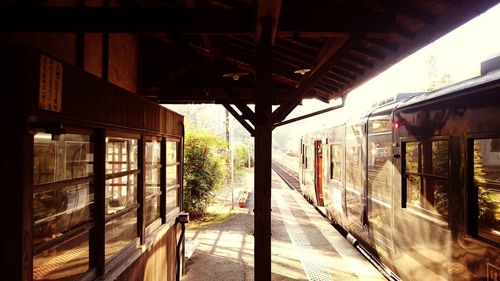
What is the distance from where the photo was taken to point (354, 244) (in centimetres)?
752

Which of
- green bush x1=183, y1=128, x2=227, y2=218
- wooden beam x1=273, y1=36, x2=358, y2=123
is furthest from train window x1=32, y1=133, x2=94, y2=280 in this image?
green bush x1=183, y1=128, x2=227, y2=218

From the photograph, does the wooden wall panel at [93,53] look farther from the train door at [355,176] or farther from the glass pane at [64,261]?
the train door at [355,176]

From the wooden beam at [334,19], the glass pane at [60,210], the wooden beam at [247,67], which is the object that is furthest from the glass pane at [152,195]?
the wooden beam at [334,19]

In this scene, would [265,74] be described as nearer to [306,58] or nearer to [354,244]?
[306,58]

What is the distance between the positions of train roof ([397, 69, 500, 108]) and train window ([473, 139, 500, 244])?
0.53 m

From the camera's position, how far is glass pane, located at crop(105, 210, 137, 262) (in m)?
3.39

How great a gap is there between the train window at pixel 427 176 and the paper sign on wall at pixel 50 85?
3.79 m

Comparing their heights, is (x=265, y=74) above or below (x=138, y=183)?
above

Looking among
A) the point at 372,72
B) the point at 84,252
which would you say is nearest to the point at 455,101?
the point at 372,72

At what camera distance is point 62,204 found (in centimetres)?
258

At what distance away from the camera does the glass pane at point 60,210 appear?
228cm

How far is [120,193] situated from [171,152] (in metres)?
2.33

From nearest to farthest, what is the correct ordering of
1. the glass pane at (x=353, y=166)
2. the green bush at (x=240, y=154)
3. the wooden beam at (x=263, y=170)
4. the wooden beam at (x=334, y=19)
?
the wooden beam at (x=334, y=19)
the wooden beam at (x=263, y=170)
the glass pane at (x=353, y=166)
the green bush at (x=240, y=154)

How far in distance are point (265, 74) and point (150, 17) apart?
1.12 m
